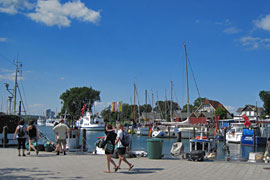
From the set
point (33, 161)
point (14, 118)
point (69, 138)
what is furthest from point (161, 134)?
point (33, 161)

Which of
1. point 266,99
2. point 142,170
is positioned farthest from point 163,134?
point 142,170

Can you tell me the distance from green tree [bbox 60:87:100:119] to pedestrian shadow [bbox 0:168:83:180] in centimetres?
11490

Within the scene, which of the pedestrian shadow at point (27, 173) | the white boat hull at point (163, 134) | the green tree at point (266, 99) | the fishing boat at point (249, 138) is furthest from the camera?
the green tree at point (266, 99)

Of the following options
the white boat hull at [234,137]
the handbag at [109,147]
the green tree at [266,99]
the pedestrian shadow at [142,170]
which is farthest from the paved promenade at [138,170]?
the green tree at [266,99]

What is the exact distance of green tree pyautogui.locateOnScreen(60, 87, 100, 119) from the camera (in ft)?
415

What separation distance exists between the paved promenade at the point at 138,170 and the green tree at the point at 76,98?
371 ft

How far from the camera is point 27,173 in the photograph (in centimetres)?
1123

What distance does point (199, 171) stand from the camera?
12273 millimetres

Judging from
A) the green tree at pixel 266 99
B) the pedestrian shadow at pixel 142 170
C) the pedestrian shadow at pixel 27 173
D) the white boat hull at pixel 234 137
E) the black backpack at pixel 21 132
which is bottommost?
the white boat hull at pixel 234 137

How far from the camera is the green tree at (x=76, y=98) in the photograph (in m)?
127

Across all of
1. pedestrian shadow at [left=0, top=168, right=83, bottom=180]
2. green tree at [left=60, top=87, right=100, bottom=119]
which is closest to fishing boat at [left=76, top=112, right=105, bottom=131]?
green tree at [left=60, top=87, right=100, bottom=119]

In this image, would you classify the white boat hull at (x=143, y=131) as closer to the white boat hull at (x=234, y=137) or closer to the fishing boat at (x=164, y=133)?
the fishing boat at (x=164, y=133)

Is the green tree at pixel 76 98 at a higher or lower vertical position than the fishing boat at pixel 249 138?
higher

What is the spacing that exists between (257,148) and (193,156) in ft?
112
